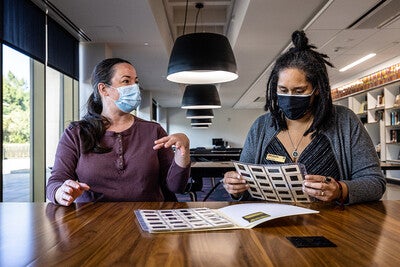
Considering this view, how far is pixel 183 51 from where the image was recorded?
8.96 feet

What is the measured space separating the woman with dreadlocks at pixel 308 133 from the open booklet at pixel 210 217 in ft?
0.95

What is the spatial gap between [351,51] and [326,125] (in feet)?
19.7

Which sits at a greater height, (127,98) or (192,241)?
(127,98)

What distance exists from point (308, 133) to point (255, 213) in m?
0.73

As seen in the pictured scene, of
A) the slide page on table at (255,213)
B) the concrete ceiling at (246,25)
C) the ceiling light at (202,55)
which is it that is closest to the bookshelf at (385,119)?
the concrete ceiling at (246,25)

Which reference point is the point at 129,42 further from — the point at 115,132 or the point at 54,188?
the point at 54,188

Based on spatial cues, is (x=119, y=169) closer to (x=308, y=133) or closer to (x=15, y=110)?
(x=308, y=133)

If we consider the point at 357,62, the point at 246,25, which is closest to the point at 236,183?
the point at 246,25

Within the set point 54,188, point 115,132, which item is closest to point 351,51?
point 115,132

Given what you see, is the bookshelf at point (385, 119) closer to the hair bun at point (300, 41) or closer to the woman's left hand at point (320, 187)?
the hair bun at point (300, 41)

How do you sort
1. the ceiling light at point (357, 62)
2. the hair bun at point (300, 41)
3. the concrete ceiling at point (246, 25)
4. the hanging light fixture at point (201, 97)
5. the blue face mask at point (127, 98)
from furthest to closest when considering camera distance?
the ceiling light at point (357, 62)
the hanging light fixture at point (201, 97)
the concrete ceiling at point (246, 25)
the blue face mask at point (127, 98)
the hair bun at point (300, 41)

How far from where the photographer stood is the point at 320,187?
128cm

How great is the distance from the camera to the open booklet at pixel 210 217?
104 centimetres

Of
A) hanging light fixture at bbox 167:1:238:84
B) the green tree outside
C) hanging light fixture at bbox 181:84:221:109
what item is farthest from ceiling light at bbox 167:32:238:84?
hanging light fixture at bbox 181:84:221:109
